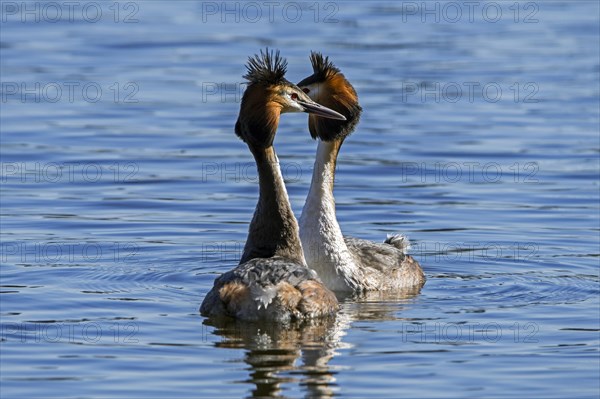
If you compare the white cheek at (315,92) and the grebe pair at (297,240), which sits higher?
the white cheek at (315,92)

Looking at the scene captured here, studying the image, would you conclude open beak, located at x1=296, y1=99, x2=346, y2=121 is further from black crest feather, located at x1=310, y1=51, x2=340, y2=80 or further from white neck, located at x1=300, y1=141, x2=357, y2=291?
white neck, located at x1=300, y1=141, x2=357, y2=291

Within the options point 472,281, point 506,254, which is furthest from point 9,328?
point 506,254

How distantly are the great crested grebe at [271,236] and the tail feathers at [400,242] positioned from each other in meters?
1.85

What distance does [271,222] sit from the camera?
11.6m

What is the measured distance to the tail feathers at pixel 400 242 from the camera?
13.4 meters

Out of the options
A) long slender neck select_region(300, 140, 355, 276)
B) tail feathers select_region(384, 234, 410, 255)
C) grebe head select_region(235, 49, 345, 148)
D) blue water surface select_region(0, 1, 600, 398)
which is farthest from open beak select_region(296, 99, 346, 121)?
tail feathers select_region(384, 234, 410, 255)

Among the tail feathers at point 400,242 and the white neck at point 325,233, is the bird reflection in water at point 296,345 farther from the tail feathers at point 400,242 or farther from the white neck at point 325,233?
the tail feathers at point 400,242

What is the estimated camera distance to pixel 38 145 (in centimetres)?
1858

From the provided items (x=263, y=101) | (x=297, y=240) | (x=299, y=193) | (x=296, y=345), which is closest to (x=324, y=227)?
(x=297, y=240)

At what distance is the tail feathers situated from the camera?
528 inches

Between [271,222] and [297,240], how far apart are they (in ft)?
0.89

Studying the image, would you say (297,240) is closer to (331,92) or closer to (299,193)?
(331,92)

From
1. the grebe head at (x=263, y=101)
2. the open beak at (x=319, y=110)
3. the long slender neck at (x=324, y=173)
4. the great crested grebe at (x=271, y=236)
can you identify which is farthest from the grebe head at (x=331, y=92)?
the grebe head at (x=263, y=101)

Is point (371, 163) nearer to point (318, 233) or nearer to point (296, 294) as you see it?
point (318, 233)
